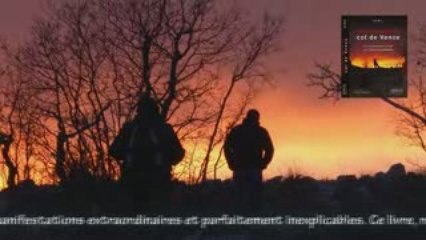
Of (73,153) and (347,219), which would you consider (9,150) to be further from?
(347,219)

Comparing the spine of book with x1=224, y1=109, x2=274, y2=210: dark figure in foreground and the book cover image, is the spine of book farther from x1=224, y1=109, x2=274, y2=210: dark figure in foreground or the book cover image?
x1=224, y1=109, x2=274, y2=210: dark figure in foreground

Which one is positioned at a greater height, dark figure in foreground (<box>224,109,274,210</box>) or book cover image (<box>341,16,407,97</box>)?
book cover image (<box>341,16,407,97</box>)

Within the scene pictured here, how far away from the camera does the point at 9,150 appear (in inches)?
1186

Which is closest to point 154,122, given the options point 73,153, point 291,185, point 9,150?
point 291,185

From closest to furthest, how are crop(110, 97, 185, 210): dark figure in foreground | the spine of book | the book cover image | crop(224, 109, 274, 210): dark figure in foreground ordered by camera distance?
crop(110, 97, 185, 210): dark figure in foreground < crop(224, 109, 274, 210): dark figure in foreground < the spine of book < the book cover image

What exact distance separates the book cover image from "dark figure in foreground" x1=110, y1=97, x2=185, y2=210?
15625 mm

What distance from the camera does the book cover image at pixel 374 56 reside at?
98.8 feet

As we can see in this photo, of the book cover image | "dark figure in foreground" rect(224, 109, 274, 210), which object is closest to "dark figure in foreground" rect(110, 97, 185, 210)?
"dark figure in foreground" rect(224, 109, 274, 210)

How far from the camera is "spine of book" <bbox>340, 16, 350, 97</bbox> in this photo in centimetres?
2997

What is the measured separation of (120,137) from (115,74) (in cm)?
1216

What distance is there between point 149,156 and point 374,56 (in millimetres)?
17539

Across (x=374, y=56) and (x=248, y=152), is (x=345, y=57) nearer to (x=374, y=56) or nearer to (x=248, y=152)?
(x=374, y=56)

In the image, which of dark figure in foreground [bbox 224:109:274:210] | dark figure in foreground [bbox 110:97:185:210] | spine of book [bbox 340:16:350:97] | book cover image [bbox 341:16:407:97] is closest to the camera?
dark figure in foreground [bbox 110:97:185:210]
